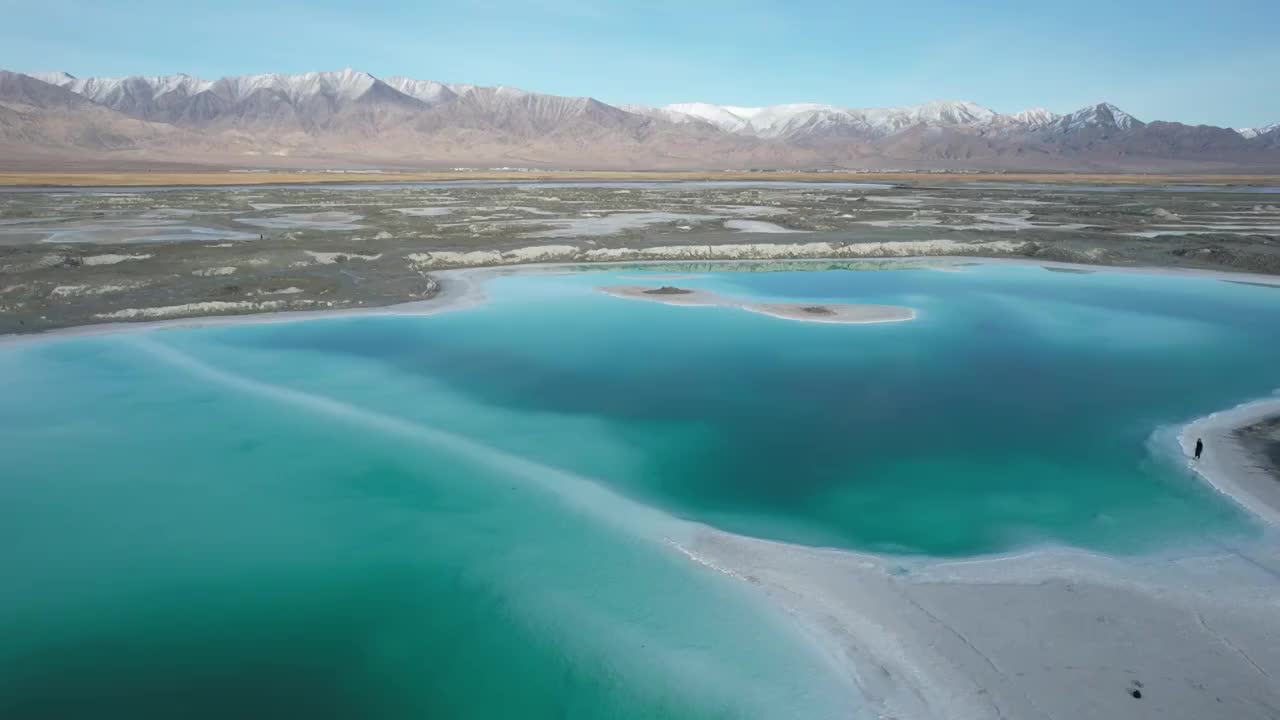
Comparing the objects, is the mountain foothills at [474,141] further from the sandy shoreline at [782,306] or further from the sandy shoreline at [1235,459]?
the sandy shoreline at [1235,459]

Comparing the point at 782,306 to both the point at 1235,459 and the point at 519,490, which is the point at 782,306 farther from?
the point at 519,490

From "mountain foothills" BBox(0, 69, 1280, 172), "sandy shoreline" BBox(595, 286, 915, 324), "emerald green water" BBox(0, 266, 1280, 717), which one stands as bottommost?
"emerald green water" BBox(0, 266, 1280, 717)

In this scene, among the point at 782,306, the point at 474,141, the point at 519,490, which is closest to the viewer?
the point at 519,490

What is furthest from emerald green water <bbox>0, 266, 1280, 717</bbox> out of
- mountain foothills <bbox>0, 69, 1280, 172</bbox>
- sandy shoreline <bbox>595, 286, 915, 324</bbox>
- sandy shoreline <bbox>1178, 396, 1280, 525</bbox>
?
mountain foothills <bbox>0, 69, 1280, 172</bbox>

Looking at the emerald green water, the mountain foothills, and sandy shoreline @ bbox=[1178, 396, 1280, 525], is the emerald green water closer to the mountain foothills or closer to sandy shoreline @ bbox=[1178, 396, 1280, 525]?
sandy shoreline @ bbox=[1178, 396, 1280, 525]

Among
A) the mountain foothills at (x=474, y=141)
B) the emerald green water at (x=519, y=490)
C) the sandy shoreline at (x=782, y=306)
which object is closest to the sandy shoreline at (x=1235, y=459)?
the emerald green water at (x=519, y=490)

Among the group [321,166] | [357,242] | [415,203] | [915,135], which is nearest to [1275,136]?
[915,135]

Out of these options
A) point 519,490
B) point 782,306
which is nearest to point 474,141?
point 782,306

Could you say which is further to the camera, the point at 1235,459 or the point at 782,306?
the point at 782,306

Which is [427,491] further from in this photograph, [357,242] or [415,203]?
[415,203]

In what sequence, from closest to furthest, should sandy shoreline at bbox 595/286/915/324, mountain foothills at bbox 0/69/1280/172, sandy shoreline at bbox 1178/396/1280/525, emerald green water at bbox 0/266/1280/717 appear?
emerald green water at bbox 0/266/1280/717 < sandy shoreline at bbox 1178/396/1280/525 < sandy shoreline at bbox 595/286/915/324 < mountain foothills at bbox 0/69/1280/172
